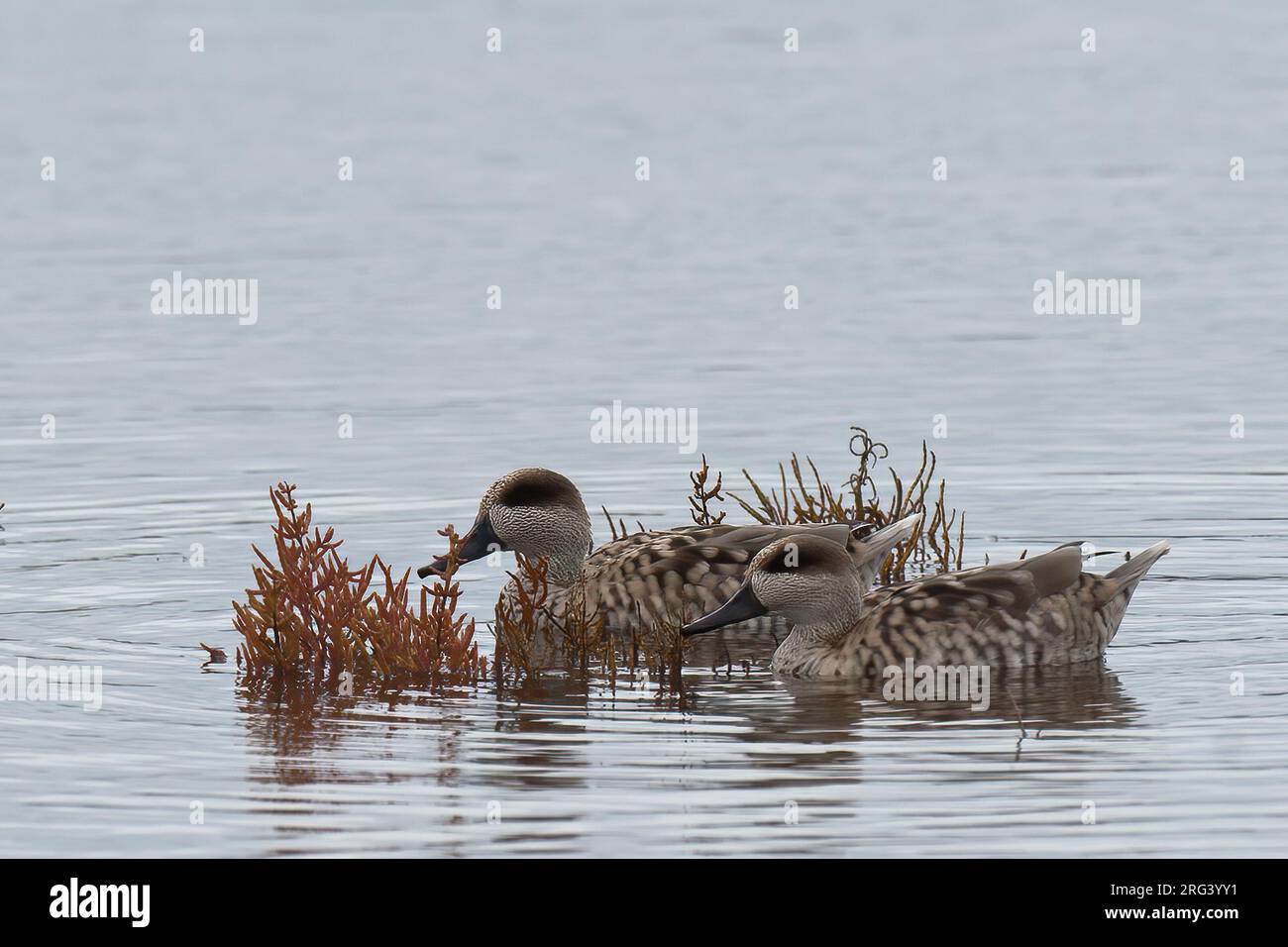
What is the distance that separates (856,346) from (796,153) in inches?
593

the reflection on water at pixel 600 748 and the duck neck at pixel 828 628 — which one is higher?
the duck neck at pixel 828 628

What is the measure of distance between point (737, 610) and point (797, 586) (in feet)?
1.07

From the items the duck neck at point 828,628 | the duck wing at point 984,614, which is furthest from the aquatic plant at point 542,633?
the duck wing at point 984,614

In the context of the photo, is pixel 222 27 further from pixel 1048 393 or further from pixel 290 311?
pixel 1048 393

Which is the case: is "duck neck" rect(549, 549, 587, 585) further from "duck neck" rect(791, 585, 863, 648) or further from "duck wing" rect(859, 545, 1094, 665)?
"duck wing" rect(859, 545, 1094, 665)

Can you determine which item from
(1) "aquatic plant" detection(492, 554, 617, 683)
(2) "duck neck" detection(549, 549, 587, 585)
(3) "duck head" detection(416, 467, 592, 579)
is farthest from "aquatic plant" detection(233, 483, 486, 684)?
(2) "duck neck" detection(549, 549, 587, 585)

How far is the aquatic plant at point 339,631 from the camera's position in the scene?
12.1 m

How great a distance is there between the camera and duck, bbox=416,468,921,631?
13203 millimetres

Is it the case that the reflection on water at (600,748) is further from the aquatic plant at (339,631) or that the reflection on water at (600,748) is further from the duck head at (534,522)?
the duck head at (534,522)

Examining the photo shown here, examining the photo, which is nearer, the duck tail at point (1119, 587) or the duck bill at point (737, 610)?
the duck bill at point (737, 610)

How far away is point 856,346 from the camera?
22375 mm

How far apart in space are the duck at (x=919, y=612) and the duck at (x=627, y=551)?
387 millimetres

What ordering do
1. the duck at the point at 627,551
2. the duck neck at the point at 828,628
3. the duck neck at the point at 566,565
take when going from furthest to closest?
the duck neck at the point at 566,565 → the duck at the point at 627,551 → the duck neck at the point at 828,628

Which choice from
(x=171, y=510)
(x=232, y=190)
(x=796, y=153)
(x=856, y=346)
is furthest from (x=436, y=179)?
(x=171, y=510)
